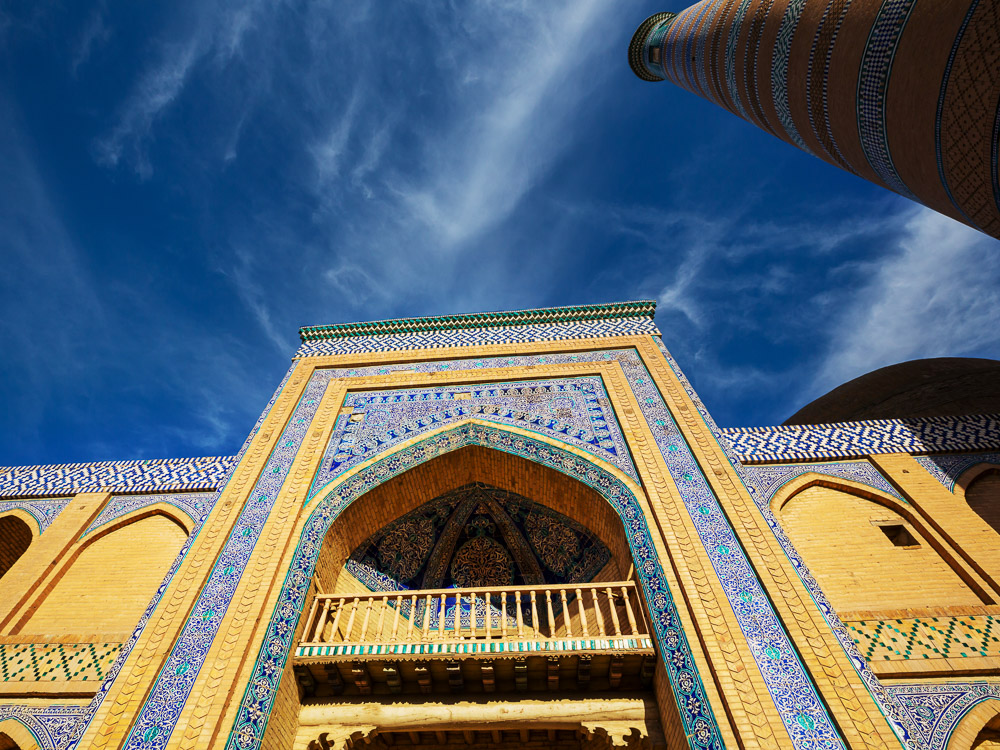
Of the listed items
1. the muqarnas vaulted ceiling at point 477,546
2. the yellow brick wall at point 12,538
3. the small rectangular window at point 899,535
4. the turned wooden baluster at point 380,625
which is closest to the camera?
the turned wooden baluster at point 380,625

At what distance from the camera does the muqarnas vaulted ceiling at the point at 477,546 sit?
496cm

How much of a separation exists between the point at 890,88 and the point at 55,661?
18.5 feet

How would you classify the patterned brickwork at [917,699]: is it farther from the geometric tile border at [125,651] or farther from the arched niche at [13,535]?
the arched niche at [13,535]

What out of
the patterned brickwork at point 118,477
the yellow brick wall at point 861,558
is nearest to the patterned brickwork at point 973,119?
the yellow brick wall at point 861,558

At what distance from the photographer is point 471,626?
3627 millimetres

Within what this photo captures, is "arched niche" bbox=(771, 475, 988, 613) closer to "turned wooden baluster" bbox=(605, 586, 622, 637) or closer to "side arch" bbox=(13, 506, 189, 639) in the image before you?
"turned wooden baluster" bbox=(605, 586, 622, 637)

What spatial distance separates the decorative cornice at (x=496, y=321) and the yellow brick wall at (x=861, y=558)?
274cm

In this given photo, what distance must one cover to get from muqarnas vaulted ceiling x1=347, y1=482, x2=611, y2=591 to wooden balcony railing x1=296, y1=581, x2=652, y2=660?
1.02 ft

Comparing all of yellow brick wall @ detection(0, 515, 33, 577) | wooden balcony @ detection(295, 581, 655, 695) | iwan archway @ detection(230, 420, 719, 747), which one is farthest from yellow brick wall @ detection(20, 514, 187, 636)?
wooden balcony @ detection(295, 581, 655, 695)

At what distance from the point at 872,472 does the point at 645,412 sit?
1.78m

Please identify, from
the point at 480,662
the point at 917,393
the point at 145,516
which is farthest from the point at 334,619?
the point at 917,393

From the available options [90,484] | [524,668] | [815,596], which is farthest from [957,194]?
[90,484]

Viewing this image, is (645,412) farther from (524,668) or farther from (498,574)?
(524,668)

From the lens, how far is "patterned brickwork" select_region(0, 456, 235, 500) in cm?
478
